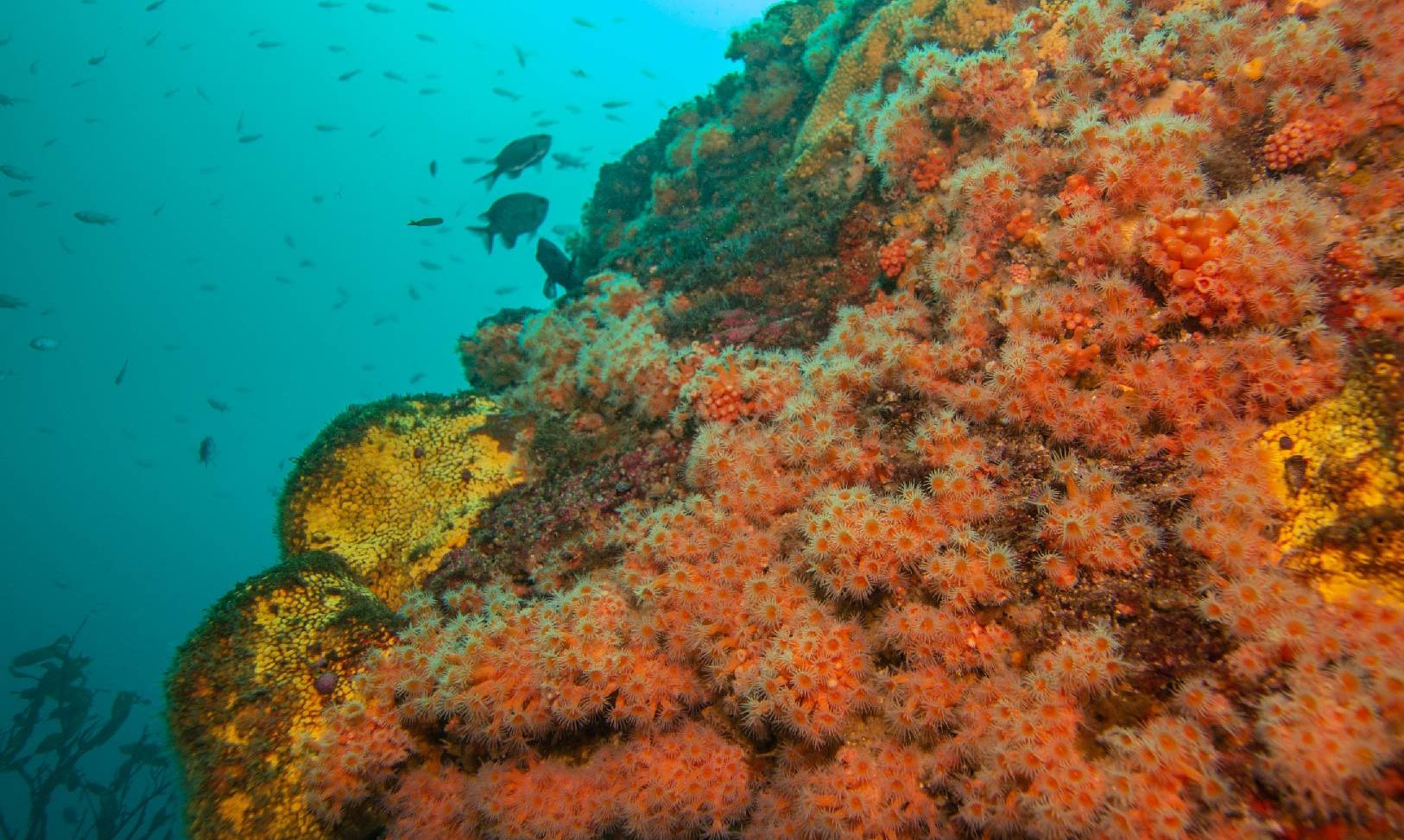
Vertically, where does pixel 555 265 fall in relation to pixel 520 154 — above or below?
below

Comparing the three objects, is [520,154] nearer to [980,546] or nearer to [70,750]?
[980,546]

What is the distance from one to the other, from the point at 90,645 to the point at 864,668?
83.0m

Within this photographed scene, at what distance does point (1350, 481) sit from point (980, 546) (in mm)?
1500

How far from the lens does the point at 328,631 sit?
4.40 meters

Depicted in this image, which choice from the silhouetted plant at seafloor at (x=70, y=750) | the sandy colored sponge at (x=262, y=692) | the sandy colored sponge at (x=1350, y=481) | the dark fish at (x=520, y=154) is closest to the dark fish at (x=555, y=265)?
the dark fish at (x=520, y=154)

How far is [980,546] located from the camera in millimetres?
3055

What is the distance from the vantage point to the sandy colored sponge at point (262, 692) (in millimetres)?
3826

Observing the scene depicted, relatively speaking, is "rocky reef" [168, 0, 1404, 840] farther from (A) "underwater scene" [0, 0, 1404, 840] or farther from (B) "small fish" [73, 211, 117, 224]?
(B) "small fish" [73, 211, 117, 224]

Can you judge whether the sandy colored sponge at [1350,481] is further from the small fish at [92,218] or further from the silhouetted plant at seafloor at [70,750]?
the small fish at [92,218]

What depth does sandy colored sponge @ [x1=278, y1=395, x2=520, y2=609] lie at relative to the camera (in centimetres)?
568

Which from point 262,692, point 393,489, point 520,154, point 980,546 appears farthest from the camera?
point 520,154

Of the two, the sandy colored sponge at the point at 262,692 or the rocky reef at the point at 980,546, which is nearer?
the rocky reef at the point at 980,546

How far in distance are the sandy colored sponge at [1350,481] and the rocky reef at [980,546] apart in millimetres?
12

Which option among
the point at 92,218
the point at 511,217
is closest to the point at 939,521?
the point at 511,217
